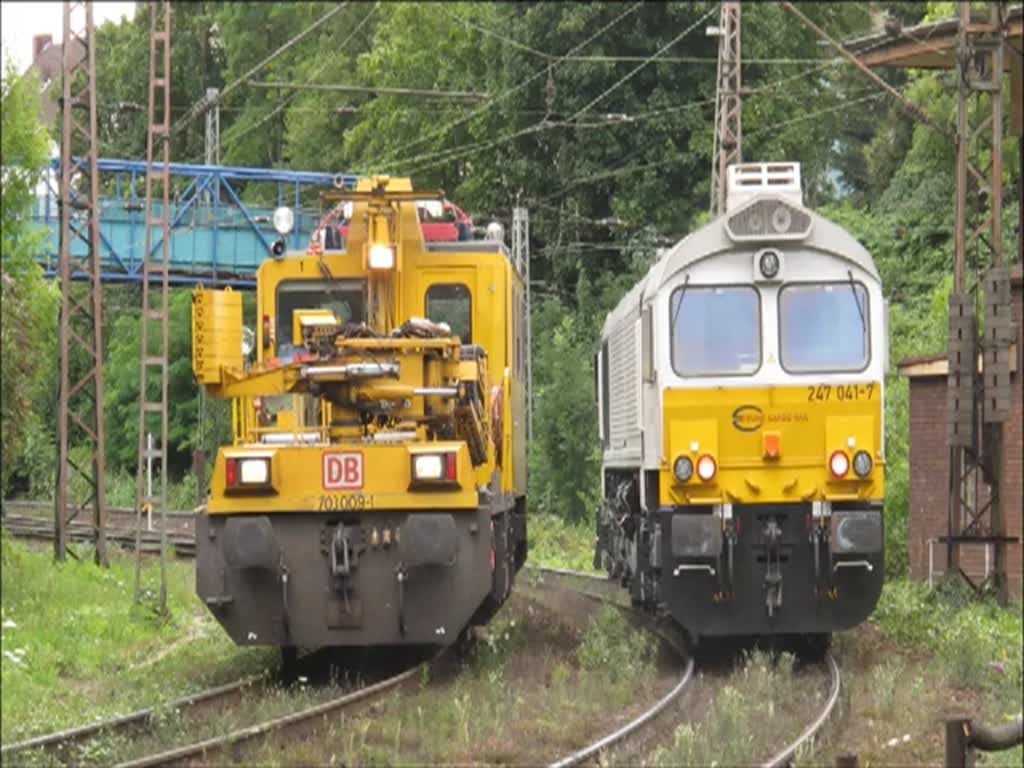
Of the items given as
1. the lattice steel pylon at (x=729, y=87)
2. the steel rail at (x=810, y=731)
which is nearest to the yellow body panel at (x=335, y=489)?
the steel rail at (x=810, y=731)

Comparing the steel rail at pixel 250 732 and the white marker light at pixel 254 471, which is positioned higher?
the white marker light at pixel 254 471

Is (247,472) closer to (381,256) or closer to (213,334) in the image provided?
(213,334)

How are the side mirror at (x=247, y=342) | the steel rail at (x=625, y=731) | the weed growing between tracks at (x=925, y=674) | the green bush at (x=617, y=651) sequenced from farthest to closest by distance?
the green bush at (x=617, y=651) → the side mirror at (x=247, y=342) → the weed growing between tracks at (x=925, y=674) → the steel rail at (x=625, y=731)

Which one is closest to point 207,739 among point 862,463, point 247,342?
point 247,342

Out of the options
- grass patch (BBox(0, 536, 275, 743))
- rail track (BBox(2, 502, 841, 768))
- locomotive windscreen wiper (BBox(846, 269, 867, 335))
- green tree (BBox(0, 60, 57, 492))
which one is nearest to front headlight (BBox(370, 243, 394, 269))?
green tree (BBox(0, 60, 57, 492))

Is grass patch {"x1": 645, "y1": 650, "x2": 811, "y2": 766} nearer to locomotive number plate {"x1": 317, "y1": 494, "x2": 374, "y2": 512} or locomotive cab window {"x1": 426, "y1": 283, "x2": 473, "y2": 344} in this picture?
locomotive number plate {"x1": 317, "y1": 494, "x2": 374, "y2": 512}

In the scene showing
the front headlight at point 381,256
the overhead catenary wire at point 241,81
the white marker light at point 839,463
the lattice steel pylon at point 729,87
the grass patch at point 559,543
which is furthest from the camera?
the grass patch at point 559,543

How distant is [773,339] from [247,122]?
156 feet

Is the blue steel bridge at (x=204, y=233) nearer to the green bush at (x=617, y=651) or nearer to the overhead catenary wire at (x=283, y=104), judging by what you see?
the overhead catenary wire at (x=283, y=104)

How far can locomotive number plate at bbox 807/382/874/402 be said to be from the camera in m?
14.3

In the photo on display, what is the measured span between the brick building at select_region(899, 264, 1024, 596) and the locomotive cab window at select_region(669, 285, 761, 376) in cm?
665

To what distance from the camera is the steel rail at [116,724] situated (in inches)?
421

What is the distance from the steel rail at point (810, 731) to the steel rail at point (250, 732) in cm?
299

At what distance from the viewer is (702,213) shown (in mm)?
41938
